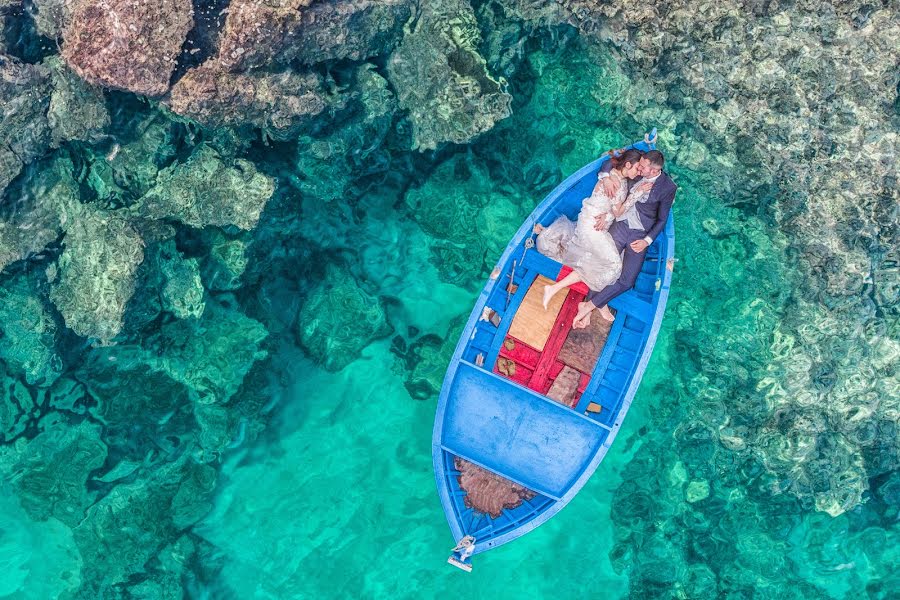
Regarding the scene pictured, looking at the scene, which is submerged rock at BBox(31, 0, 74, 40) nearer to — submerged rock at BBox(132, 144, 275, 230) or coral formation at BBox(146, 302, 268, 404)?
submerged rock at BBox(132, 144, 275, 230)

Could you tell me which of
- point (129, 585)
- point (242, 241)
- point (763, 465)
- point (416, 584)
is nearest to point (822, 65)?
point (763, 465)

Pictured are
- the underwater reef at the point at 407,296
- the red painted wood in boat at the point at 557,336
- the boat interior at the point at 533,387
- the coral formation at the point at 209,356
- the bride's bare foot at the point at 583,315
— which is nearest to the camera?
the underwater reef at the point at 407,296

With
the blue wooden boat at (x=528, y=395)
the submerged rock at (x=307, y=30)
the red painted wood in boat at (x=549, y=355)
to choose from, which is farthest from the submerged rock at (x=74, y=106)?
the red painted wood in boat at (x=549, y=355)

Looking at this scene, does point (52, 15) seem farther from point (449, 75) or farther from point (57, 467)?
point (57, 467)

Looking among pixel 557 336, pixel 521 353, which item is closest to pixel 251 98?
pixel 521 353

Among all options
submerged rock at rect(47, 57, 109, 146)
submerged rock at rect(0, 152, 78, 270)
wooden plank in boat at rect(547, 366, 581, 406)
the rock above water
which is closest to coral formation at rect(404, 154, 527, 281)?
wooden plank in boat at rect(547, 366, 581, 406)

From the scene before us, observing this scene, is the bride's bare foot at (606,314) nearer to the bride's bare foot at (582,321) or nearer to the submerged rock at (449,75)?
the bride's bare foot at (582,321)
